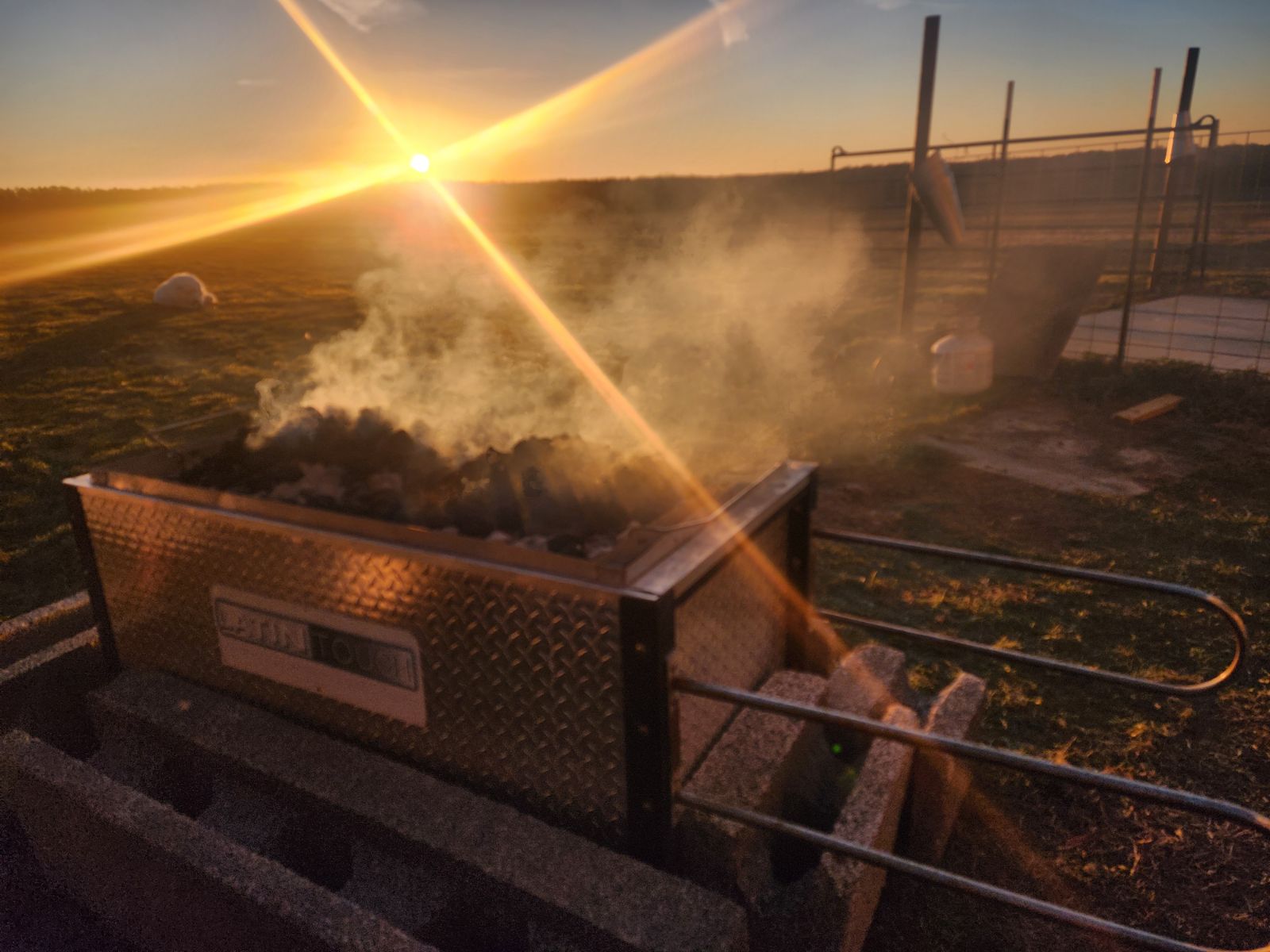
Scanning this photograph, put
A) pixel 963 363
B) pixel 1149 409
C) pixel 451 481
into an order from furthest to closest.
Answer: pixel 963 363, pixel 1149 409, pixel 451 481

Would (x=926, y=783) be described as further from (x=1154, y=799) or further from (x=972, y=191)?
(x=972, y=191)

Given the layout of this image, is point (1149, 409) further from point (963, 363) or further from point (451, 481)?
point (451, 481)

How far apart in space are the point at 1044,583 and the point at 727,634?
3.43 metres

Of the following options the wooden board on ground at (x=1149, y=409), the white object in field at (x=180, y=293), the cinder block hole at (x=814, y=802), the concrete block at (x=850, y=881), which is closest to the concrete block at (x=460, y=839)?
the concrete block at (x=850, y=881)

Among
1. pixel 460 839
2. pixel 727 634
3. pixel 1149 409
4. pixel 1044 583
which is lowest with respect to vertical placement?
pixel 1044 583

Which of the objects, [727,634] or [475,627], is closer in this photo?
[475,627]

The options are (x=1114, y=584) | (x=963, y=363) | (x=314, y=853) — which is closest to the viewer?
(x=1114, y=584)

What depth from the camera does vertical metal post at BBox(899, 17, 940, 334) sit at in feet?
30.8

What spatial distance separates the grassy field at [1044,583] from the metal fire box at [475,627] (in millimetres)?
1100

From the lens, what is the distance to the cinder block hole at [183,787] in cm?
282

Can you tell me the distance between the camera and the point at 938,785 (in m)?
2.65

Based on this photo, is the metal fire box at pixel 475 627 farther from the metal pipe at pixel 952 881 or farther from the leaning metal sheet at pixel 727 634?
the metal pipe at pixel 952 881

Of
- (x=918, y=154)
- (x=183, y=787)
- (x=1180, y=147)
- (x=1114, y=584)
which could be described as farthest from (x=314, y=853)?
(x=1180, y=147)

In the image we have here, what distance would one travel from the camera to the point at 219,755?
2.56 meters
